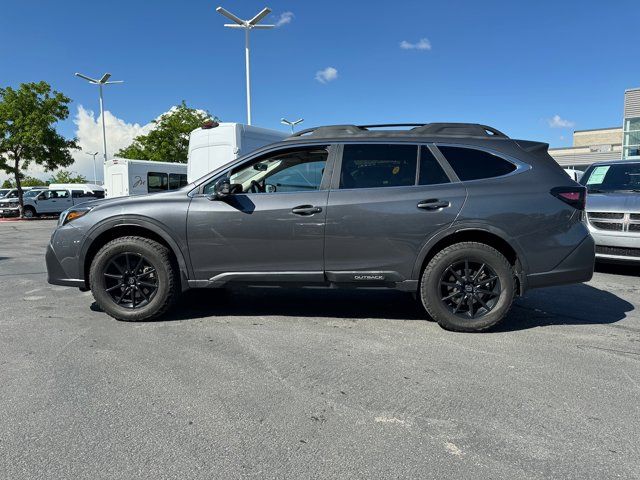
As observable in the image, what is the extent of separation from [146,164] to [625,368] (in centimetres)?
2126

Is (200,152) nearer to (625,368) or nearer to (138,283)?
(138,283)

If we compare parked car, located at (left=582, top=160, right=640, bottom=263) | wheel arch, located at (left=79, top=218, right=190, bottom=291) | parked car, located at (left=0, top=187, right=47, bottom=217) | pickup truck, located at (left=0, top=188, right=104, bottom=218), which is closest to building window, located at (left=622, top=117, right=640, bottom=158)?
parked car, located at (left=582, top=160, right=640, bottom=263)

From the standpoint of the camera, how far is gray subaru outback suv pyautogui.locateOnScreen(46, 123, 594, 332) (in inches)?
168

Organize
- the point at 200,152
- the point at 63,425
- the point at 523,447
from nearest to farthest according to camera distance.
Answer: the point at 523,447
the point at 63,425
the point at 200,152

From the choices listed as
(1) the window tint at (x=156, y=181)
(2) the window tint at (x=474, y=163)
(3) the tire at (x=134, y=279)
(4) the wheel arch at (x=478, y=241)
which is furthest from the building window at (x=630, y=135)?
(3) the tire at (x=134, y=279)

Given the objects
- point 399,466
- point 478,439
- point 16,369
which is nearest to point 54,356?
point 16,369

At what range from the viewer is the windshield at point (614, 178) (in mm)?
7691

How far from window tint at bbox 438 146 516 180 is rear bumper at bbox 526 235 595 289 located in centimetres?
96

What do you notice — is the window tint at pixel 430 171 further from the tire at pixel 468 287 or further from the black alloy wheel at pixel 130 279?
the black alloy wheel at pixel 130 279

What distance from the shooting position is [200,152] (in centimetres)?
1207

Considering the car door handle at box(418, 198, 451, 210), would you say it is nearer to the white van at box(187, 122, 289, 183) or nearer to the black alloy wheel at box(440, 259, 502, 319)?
the black alloy wheel at box(440, 259, 502, 319)

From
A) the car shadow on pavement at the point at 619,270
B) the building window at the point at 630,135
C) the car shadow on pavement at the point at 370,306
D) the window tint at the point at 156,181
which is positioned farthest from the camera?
the building window at the point at 630,135

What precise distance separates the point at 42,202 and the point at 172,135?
9470mm

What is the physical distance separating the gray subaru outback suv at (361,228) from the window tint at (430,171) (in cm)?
1
